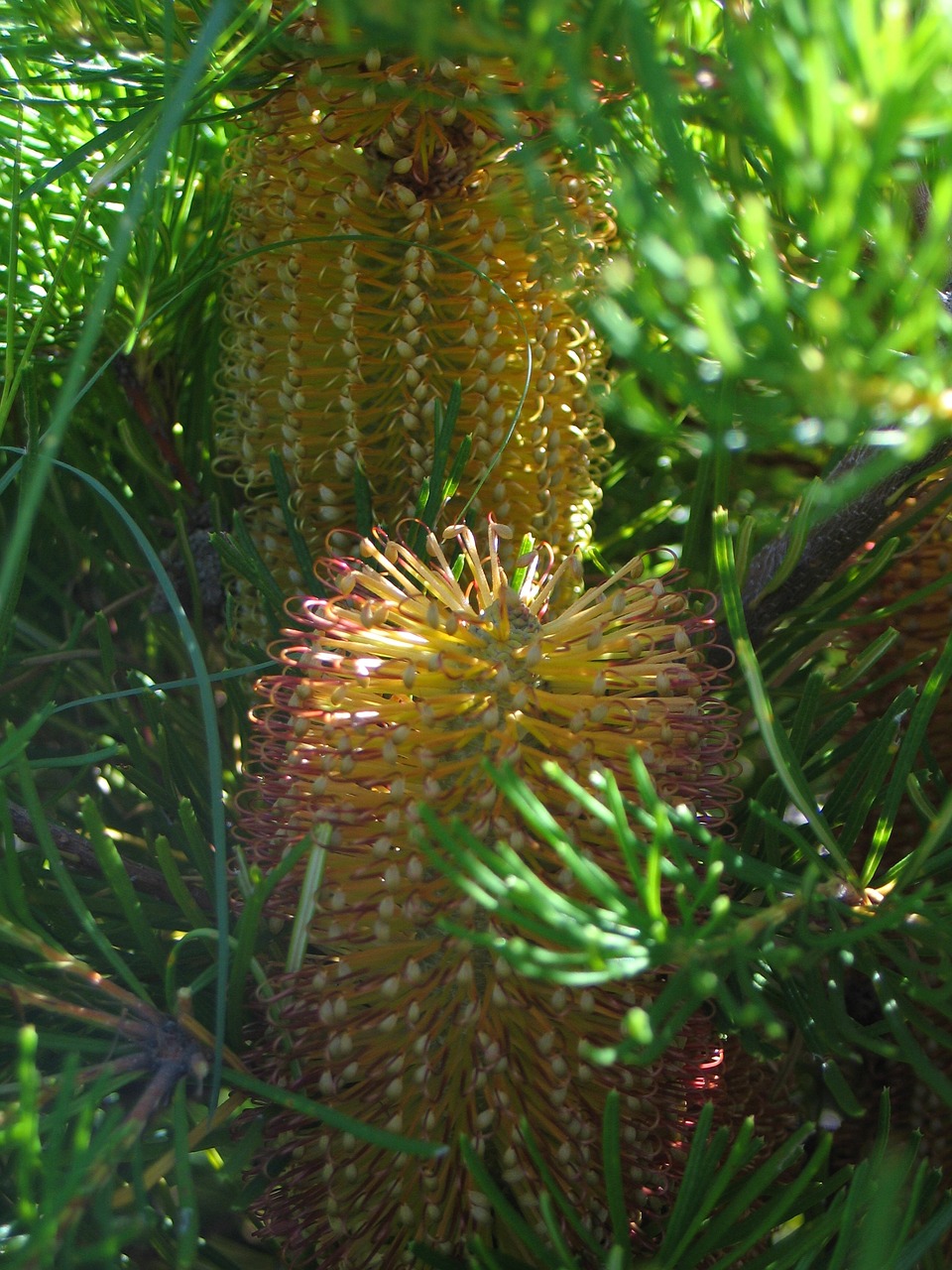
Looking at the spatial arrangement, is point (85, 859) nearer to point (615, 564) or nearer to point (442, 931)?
point (442, 931)

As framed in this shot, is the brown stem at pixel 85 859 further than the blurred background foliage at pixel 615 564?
Yes

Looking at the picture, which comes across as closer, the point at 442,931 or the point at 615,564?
the point at 442,931

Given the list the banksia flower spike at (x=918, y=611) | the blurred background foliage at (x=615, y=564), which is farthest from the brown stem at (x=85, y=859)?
the banksia flower spike at (x=918, y=611)

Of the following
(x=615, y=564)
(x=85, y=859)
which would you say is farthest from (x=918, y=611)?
(x=85, y=859)

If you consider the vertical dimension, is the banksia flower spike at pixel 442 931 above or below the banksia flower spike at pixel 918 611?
below

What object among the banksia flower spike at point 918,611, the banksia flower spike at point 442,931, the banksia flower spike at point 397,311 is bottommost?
the banksia flower spike at point 442,931

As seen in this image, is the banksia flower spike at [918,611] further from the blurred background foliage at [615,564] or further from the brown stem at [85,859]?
the brown stem at [85,859]
